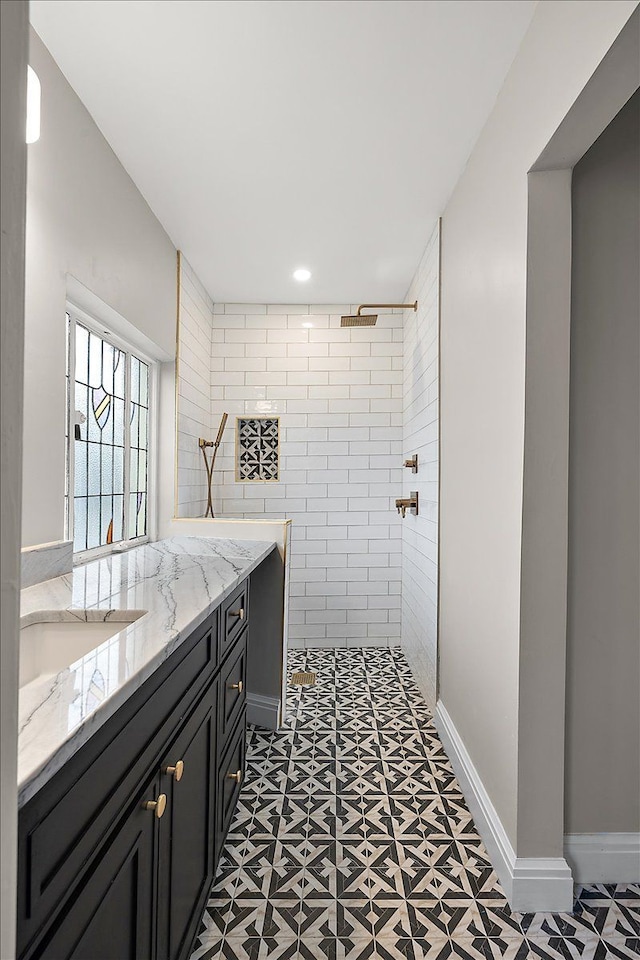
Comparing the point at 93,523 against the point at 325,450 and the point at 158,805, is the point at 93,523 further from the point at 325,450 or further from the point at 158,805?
the point at 325,450

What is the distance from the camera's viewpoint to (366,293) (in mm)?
4320

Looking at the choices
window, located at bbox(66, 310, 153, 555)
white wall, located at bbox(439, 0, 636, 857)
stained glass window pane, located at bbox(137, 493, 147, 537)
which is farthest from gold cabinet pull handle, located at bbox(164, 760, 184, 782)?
stained glass window pane, located at bbox(137, 493, 147, 537)

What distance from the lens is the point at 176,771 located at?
49.0 inches

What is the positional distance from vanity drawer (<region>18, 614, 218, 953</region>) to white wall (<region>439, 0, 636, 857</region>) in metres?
1.13

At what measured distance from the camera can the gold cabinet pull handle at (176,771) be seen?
1219mm

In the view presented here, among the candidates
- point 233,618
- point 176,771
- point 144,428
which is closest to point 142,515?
point 144,428

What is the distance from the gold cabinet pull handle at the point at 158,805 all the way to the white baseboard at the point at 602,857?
1.38 meters

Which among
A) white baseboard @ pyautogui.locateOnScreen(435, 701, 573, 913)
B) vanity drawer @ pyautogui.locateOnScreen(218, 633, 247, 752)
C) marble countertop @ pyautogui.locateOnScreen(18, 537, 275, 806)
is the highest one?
marble countertop @ pyautogui.locateOnScreen(18, 537, 275, 806)

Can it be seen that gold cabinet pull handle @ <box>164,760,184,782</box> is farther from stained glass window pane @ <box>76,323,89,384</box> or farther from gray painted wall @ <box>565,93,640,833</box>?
stained glass window pane @ <box>76,323,89,384</box>

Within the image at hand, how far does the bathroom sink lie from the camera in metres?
1.43

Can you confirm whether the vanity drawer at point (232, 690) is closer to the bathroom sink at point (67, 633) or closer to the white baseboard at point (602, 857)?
the bathroom sink at point (67, 633)

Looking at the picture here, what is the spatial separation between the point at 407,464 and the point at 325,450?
34.5 inches

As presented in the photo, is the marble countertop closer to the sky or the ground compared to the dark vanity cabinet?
closer to the sky

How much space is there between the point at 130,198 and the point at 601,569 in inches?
96.1
